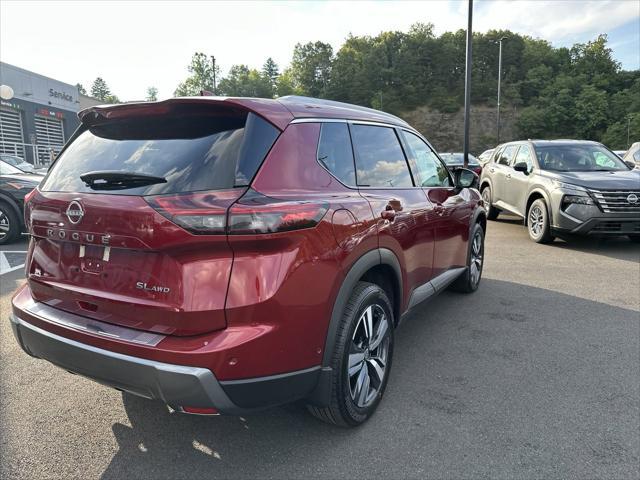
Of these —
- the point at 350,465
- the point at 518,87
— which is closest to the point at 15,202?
the point at 350,465

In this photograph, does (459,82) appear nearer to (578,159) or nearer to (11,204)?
(578,159)

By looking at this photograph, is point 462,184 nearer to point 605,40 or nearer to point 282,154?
point 282,154

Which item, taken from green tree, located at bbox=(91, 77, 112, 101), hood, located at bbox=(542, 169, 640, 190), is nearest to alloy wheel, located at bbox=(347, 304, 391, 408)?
hood, located at bbox=(542, 169, 640, 190)

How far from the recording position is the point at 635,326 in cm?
421

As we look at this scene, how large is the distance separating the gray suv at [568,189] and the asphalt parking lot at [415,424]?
11.8 feet

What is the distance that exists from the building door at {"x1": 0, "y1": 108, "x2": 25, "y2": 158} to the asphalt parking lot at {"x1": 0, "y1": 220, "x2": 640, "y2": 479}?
2663cm

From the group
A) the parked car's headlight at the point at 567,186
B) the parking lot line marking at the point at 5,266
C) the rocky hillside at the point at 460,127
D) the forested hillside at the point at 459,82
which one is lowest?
the parking lot line marking at the point at 5,266

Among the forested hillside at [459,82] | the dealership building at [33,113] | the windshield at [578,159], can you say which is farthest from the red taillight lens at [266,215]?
the forested hillside at [459,82]

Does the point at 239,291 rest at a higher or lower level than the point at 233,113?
lower

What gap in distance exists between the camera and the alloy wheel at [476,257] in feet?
16.6

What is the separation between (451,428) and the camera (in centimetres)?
262

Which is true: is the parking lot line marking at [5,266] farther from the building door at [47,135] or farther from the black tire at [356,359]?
the building door at [47,135]

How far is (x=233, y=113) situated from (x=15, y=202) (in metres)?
7.58

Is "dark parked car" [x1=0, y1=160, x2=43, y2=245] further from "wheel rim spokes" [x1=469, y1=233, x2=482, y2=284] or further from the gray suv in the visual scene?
the gray suv
